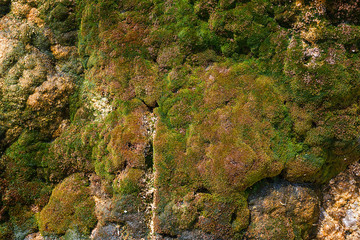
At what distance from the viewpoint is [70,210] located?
6.49 m

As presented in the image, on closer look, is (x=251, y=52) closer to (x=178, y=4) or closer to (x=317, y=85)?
(x=317, y=85)

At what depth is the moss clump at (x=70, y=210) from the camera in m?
6.32

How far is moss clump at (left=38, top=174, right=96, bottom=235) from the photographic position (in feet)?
20.7

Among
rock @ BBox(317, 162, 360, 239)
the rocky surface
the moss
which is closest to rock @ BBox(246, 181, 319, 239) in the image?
the rocky surface

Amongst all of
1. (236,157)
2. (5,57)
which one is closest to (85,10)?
(5,57)

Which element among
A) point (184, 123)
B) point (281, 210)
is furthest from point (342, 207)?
point (184, 123)

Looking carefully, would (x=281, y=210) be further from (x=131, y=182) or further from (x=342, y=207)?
(x=131, y=182)

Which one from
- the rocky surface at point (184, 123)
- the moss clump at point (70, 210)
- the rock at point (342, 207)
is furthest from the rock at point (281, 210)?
the moss clump at point (70, 210)

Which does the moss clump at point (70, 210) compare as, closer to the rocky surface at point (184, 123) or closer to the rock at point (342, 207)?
the rocky surface at point (184, 123)

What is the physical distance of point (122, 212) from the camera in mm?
→ 5855

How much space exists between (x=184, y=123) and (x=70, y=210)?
138 inches

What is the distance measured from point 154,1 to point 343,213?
6.61 m

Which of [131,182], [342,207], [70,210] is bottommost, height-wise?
[342,207]

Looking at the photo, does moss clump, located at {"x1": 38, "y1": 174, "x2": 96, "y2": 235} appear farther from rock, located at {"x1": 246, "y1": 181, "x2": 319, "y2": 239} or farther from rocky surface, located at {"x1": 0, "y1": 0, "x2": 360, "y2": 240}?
rock, located at {"x1": 246, "y1": 181, "x2": 319, "y2": 239}
